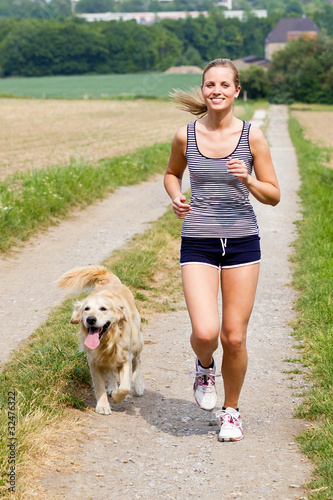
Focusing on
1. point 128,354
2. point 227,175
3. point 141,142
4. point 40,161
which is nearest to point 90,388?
point 128,354

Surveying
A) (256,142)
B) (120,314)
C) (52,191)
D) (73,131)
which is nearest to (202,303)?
(120,314)

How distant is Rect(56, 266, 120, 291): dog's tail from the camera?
516 cm

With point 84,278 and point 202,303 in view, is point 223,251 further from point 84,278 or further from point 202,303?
point 84,278

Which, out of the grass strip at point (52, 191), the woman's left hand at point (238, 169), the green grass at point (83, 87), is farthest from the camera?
the green grass at point (83, 87)

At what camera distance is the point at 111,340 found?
4625 mm

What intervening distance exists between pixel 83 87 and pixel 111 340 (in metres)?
81.7

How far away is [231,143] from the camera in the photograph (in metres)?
4.08

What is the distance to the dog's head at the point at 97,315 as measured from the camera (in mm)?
4445

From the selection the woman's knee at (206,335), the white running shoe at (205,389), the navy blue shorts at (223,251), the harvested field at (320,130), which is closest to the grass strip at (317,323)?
the white running shoe at (205,389)

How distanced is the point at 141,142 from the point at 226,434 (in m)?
25.6

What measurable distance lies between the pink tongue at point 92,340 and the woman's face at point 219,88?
1614 mm

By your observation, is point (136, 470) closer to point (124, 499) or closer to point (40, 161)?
point (124, 499)

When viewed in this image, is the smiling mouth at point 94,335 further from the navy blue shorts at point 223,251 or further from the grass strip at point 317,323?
the grass strip at point 317,323

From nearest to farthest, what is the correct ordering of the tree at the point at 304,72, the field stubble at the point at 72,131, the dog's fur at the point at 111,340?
1. the dog's fur at the point at 111,340
2. the field stubble at the point at 72,131
3. the tree at the point at 304,72
